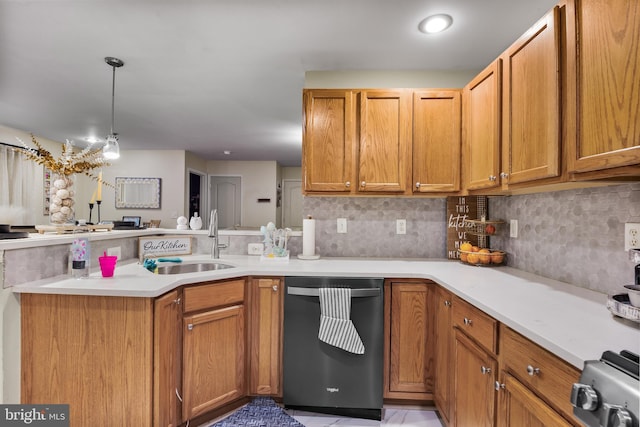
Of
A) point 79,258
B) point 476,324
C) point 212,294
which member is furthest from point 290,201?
point 476,324

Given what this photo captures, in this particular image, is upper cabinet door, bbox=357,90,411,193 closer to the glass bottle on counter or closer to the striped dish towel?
the striped dish towel

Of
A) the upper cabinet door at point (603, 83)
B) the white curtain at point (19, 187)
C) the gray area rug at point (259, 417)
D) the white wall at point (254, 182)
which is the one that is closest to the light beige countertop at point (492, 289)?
the upper cabinet door at point (603, 83)

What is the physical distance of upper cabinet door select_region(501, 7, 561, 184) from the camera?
1328 millimetres

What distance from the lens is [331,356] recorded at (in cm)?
192

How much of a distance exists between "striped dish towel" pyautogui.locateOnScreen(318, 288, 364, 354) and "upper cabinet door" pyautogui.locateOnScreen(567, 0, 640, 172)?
126 centimetres

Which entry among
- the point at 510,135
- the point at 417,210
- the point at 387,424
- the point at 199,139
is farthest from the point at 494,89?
the point at 199,139

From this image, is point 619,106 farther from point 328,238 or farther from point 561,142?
point 328,238

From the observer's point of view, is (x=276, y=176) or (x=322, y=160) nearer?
(x=322, y=160)

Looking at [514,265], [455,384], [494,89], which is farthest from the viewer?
[514,265]

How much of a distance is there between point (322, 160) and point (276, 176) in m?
5.55

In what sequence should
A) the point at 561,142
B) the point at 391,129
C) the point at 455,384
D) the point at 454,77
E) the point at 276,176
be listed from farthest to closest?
the point at 276,176 → the point at 454,77 → the point at 391,129 → the point at 455,384 → the point at 561,142

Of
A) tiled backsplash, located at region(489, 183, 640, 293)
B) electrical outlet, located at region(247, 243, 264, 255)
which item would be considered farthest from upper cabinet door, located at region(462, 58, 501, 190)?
electrical outlet, located at region(247, 243, 264, 255)

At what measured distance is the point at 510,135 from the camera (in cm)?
167

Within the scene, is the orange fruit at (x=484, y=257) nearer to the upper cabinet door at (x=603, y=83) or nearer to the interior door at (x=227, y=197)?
the upper cabinet door at (x=603, y=83)
